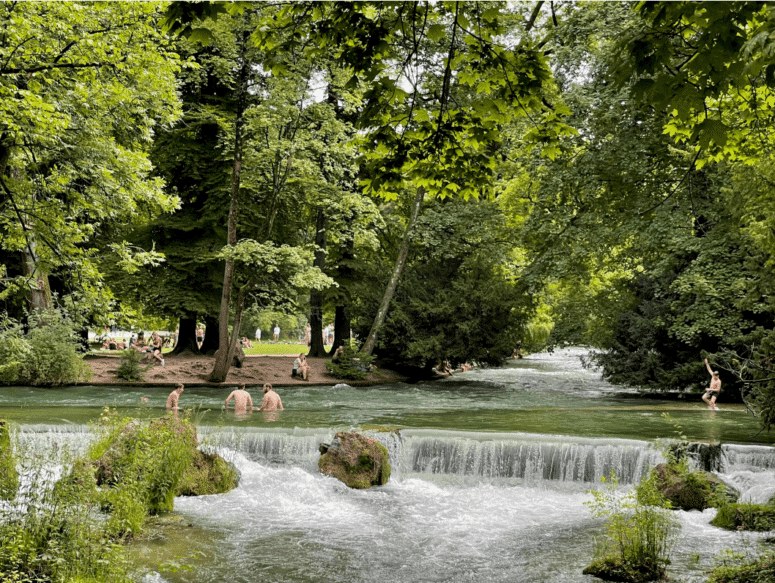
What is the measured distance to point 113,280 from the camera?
24.5m

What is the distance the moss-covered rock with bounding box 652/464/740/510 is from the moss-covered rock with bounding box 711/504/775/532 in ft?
1.87

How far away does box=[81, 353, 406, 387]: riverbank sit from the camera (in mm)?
23094

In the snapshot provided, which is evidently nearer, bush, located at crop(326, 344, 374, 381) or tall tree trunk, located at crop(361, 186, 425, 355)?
bush, located at crop(326, 344, 374, 381)

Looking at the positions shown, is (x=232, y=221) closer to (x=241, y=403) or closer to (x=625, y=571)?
(x=241, y=403)

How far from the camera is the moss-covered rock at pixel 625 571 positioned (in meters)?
7.02

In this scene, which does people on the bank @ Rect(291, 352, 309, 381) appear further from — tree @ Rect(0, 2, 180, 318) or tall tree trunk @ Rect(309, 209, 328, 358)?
tree @ Rect(0, 2, 180, 318)

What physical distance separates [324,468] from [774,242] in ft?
25.4

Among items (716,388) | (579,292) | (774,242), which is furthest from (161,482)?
(579,292)

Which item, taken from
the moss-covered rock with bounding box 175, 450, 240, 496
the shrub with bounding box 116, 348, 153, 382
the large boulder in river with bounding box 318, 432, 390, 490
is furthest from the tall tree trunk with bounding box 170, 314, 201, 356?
the moss-covered rock with bounding box 175, 450, 240, 496

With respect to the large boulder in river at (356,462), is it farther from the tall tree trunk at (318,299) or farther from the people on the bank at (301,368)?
the tall tree trunk at (318,299)

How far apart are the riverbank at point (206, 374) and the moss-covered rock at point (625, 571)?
17756 mm

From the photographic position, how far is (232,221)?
22359 millimetres

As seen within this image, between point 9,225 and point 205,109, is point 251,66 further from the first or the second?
point 9,225

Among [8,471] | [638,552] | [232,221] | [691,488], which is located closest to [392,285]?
[232,221]
